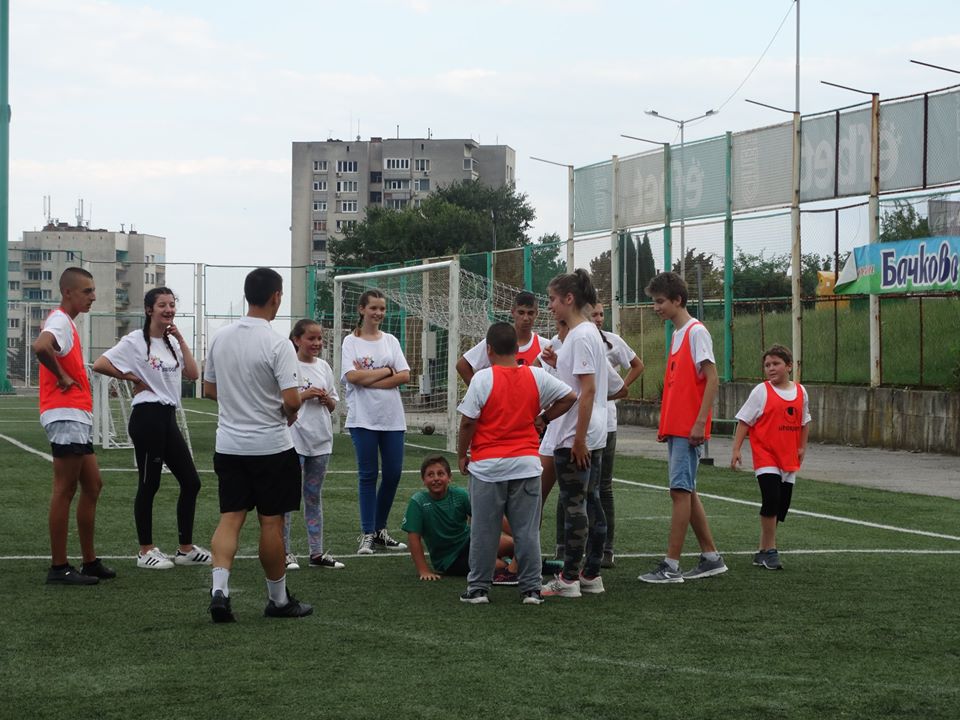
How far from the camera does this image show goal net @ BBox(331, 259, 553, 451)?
941 inches

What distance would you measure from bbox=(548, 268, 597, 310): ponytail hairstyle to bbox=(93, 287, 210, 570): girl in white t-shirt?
254 cm

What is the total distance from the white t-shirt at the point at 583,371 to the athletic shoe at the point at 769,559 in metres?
1.63

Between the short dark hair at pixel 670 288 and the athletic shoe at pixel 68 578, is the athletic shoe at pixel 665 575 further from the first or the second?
the athletic shoe at pixel 68 578

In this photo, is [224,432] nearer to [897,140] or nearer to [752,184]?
[897,140]

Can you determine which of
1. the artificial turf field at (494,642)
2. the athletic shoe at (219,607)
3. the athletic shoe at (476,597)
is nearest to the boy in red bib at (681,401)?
the artificial turf field at (494,642)

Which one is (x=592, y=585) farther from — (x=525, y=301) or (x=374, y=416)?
(x=374, y=416)

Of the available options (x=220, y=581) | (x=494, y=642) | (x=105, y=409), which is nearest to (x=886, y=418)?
(x=105, y=409)

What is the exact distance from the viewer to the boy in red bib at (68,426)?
8.00m

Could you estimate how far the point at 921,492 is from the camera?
14867 millimetres

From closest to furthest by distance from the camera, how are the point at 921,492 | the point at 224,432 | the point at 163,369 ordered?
1. the point at 224,432
2. the point at 163,369
3. the point at 921,492

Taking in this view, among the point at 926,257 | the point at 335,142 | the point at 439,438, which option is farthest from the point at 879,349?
the point at 335,142

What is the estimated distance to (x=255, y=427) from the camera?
680 cm

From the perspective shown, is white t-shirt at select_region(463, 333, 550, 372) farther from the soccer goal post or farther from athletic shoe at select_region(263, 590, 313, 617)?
the soccer goal post

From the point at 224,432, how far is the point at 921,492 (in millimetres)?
10025
